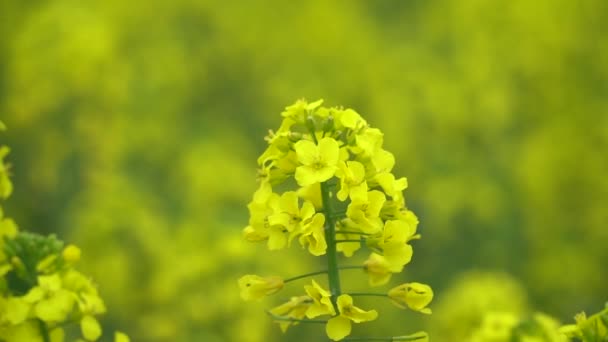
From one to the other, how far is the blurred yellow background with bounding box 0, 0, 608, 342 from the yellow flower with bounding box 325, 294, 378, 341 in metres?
2.25

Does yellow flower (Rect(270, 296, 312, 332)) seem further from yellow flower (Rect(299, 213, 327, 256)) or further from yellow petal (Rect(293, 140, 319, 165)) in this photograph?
yellow petal (Rect(293, 140, 319, 165))

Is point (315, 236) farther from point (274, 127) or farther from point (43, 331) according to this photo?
point (274, 127)

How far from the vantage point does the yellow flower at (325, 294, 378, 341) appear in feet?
7.22

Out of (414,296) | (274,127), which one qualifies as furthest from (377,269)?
(274,127)

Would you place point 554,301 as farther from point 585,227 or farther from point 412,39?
point 412,39

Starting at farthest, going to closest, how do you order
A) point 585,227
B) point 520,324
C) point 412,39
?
1. point 412,39
2. point 585,227
3. point 520,324

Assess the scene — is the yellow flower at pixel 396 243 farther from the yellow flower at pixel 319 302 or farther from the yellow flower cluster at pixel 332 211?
the yellow flower at pixel 319 302

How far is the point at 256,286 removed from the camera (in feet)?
7.73

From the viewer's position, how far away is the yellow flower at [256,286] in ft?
7.72

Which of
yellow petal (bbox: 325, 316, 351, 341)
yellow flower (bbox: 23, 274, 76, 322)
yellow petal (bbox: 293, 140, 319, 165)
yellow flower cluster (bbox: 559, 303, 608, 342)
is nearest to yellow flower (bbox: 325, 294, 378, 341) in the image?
yellow petal (bbox: 325, 316, 351, 341)

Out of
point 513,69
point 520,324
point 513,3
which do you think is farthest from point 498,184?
point 520,324

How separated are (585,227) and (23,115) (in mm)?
3269

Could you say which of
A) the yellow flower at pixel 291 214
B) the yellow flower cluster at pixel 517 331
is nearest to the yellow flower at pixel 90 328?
the yellow flower at pixel 291 214

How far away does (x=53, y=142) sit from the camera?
6.13 meters
